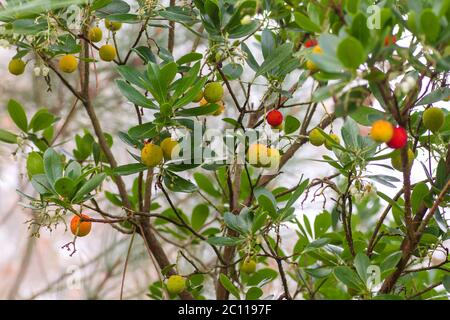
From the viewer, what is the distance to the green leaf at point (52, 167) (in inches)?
36.2

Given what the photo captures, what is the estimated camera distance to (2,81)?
6.64ft

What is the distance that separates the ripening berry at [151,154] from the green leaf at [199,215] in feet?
1.47

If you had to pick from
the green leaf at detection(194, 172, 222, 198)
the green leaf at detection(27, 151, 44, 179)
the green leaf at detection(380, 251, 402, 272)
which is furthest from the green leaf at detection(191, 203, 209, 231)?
the green leaf at detection(380, 251, 402, 272)

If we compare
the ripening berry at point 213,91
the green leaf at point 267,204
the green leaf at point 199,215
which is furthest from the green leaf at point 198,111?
the green leaf at point 199,215

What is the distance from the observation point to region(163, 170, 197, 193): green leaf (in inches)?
38.6

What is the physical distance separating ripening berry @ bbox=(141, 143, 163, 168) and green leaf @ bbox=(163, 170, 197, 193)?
0.19 ft

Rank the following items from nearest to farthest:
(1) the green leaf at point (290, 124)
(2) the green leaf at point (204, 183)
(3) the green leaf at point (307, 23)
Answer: (3) the green leaf at point (307, 23) < (1) the green leaf at point (290, 124) < (2) the green leaf at point (204, 183)

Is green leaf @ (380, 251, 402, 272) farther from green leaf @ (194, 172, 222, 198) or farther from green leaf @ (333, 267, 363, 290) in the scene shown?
green leaf @ (194, 172, 222, 198)

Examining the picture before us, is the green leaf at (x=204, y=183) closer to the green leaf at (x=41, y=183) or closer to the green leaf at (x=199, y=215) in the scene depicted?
the green leaf at (x=199, y=215)

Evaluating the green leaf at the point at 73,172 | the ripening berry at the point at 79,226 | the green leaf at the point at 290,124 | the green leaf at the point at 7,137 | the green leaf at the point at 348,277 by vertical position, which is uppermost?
the green leaf at the point at 7,137

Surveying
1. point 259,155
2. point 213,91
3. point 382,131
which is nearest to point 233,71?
point 213,91

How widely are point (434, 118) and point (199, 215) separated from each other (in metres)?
0.63
